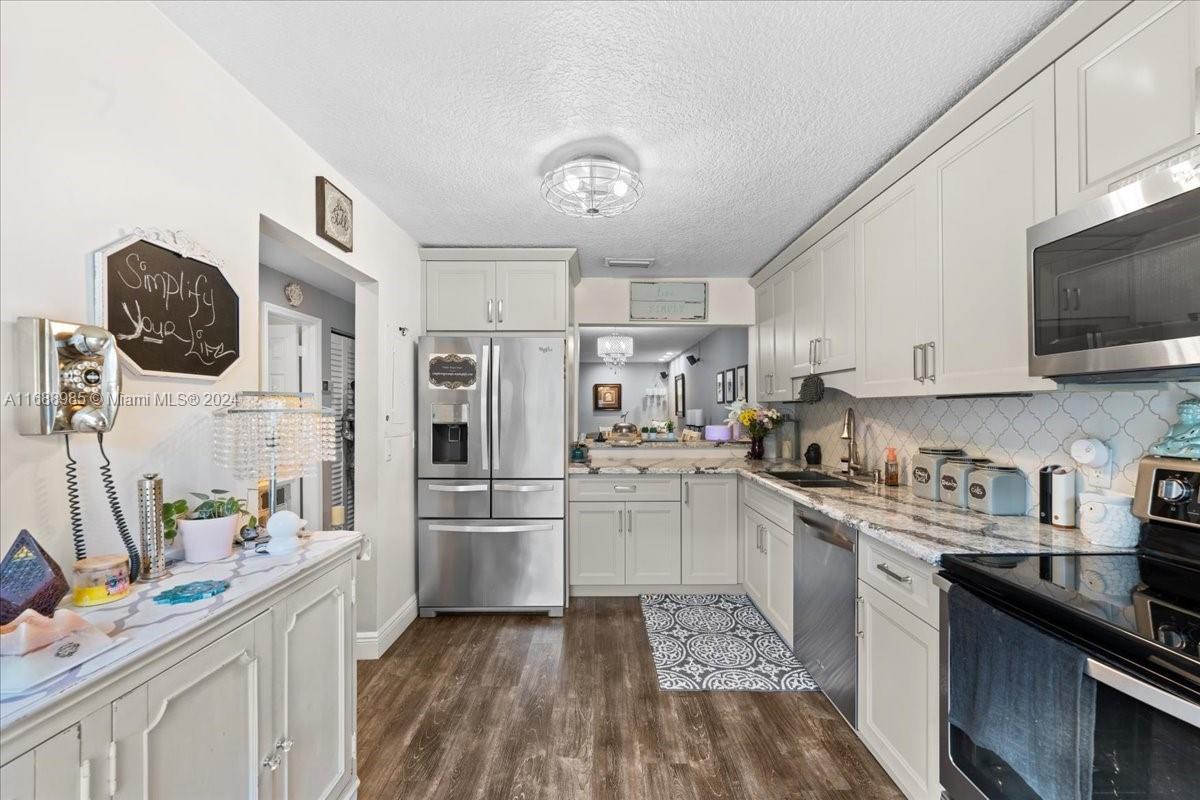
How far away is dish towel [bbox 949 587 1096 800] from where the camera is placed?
107 centimetres

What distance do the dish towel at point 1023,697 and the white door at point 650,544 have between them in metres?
2.28

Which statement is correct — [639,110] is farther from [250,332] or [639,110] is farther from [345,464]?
[345,464]

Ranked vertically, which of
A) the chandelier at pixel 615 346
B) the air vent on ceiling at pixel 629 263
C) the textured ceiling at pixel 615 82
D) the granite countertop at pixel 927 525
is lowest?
the granite countertop at pixel 927 525

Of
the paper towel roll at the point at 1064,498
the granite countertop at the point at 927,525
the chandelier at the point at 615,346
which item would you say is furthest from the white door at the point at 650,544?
the chandelier at the point at 615,346

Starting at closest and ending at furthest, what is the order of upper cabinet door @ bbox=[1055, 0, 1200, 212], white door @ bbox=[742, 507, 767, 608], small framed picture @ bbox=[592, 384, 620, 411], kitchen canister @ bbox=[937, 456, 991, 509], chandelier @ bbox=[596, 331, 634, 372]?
upper cabinet door @ bbox=[1055, 0, 1200, 212], kitchen canister @ bbox=[937, 456, 991, 509], white door @ bbox=[742, 507, 767, 608], chandelier @ bbox=[596, 331, 634, 372], small framed picture @ bbox=[592, 384, 620, 411]

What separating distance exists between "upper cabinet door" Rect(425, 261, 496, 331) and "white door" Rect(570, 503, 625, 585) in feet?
4.90

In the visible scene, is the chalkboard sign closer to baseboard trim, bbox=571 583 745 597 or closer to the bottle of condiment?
baseboard trim, bbox=571 583 745 597

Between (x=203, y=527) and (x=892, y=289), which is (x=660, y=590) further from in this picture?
(x=203, y=527)

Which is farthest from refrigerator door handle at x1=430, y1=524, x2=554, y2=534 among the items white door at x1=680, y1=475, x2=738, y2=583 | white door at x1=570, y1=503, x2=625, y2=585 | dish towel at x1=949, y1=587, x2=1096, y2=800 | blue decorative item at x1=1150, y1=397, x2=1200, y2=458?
blue decorative item at x1=1150, y1=397, x2=1200, y2=458

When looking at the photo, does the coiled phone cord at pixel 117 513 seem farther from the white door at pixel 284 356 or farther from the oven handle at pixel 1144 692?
the white door at pixel 284 356

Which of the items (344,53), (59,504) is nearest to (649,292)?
(344,53)

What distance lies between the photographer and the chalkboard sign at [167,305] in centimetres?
124

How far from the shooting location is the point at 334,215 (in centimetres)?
229

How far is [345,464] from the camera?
464cm
